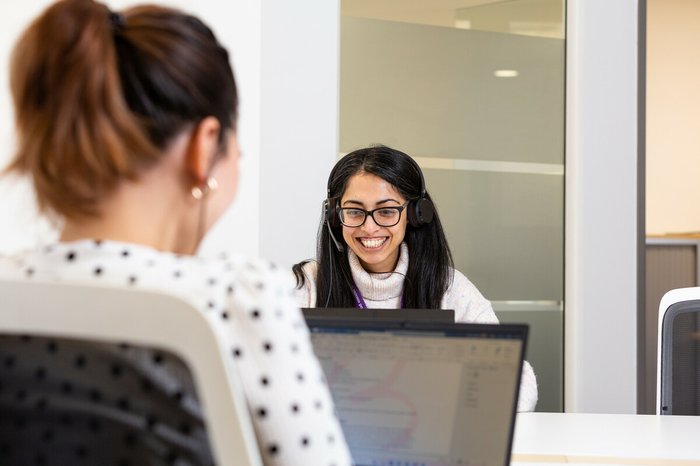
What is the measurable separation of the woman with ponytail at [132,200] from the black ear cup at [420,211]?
168 centimetres

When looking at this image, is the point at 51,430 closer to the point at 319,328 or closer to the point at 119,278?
the point at 119,278

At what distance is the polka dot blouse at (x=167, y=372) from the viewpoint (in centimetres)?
70

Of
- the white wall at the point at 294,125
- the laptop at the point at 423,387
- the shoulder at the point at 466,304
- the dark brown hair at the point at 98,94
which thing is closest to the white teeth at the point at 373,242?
the shoulder at the point at 466,304

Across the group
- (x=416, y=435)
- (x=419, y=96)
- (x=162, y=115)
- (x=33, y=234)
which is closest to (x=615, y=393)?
(x=419, y=96)

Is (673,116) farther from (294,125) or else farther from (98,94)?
(98,94)

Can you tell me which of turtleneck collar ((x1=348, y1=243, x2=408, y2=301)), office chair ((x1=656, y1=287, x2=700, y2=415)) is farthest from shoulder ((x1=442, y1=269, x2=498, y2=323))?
office chair ((x1=656, y1=287, x2=700, y2=415))

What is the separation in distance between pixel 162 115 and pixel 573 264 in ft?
9.40

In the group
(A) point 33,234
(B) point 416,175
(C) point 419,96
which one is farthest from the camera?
(C) point 419,96

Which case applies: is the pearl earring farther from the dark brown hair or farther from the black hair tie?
the black hair tie

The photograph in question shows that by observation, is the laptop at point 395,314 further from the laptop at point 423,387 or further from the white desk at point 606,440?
the laptop at point 423,387

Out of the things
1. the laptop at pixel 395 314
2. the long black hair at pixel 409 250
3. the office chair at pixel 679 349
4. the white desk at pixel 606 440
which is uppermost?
the long black hair at pixel 409 250

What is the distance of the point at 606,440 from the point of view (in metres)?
1.79

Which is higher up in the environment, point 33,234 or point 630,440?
point 33,234

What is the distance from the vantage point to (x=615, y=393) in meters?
3.54
